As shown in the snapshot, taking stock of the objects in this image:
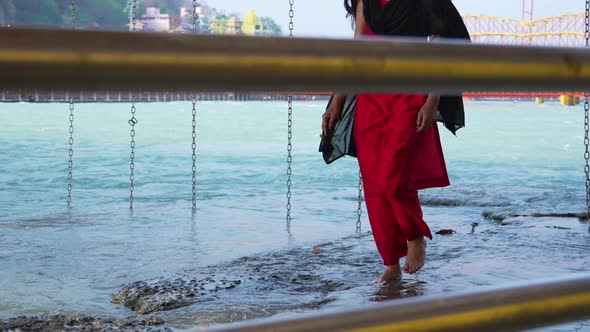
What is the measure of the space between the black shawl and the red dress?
0.26m

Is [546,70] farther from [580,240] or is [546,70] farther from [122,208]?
[122,208]

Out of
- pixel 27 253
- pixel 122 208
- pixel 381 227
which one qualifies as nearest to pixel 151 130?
pixel 122 208

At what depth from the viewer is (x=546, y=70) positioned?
1.56 ft

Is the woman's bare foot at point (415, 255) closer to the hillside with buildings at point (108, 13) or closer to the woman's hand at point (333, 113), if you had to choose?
the woman's hand at point (333, 113)

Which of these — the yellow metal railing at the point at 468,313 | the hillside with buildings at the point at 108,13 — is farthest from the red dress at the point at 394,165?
the hillside with buildings at the point at 108,13

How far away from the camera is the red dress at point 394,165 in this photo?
3.29 metres

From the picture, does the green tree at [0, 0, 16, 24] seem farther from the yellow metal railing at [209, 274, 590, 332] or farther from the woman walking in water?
the yellow metal railing at [209, 274, 590, 332]

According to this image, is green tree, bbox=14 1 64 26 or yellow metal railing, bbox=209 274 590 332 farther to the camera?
green tree, bbox=14 1 64 26

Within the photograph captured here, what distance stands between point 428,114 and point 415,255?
637mm

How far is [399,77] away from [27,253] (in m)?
5.07

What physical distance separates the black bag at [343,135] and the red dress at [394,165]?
2.0 inches

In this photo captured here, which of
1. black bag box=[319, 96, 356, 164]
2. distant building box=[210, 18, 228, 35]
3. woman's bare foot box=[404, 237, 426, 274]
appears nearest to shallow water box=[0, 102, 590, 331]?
woman's bare foot box=[404, 237, 426, 274]

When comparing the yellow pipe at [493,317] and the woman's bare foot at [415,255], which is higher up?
the yellow pipe at [493,317]

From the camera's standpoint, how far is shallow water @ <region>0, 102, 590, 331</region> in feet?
11.9
